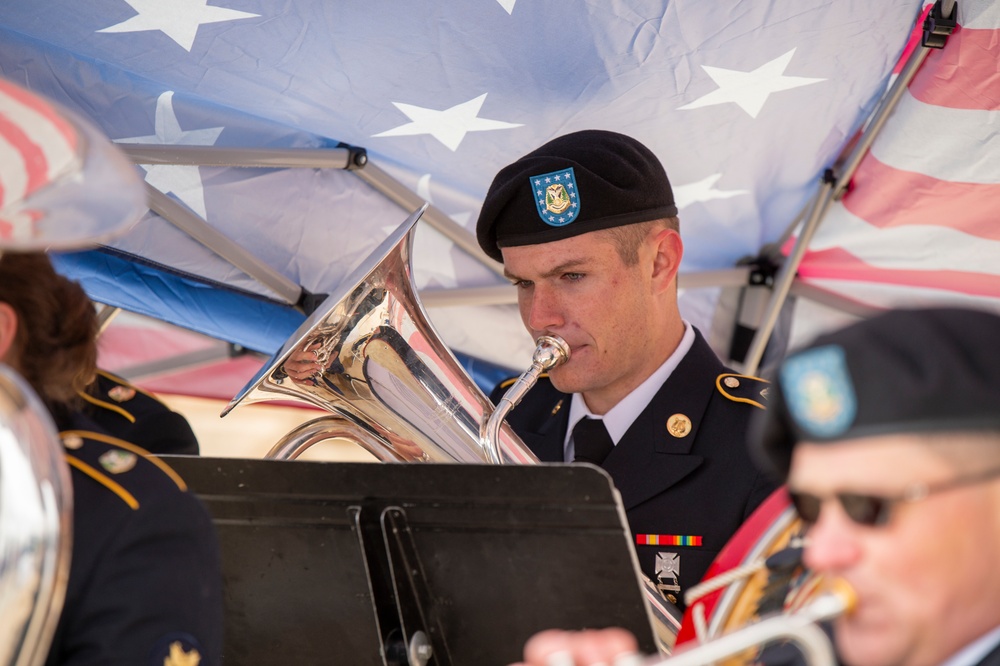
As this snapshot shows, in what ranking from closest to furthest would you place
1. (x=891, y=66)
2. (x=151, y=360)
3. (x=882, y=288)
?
(x=891, y=66) < (x=882, y=288) < (x=151, y=360)

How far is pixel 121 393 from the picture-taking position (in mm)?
2176

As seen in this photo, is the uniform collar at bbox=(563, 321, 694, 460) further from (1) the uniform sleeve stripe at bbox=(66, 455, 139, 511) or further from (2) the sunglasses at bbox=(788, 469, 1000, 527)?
(2) the sunglasses at bbox=(788, 469, 1000, 527)

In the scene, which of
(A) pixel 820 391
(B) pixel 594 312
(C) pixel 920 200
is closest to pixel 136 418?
(B) pixel 594 312

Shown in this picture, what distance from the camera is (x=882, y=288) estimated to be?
341 cm

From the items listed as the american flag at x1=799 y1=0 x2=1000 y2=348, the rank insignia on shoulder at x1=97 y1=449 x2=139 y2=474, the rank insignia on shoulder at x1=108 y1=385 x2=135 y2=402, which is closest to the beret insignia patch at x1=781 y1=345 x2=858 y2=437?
the rank insignia on shoulder at x1=97 y1=449 x2=139 y2=474

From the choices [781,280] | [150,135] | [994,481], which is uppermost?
[994,481]

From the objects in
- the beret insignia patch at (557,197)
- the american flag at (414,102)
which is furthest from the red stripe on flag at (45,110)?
the beret insignia patch at (557,197)

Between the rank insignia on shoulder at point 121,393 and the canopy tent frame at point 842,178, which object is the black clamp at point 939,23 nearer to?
the canopy tent frame at point 842,178

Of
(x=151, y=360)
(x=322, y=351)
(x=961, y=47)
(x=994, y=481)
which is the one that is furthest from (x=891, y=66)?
(x=151, y=360)

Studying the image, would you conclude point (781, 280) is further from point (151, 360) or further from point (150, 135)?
point (151, 360)

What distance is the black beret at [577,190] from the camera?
2.38 m

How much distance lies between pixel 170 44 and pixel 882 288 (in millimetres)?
2176

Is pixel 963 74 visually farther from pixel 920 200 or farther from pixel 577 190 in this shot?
pixel 577 190

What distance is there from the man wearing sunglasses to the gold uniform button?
1256 millimetres
